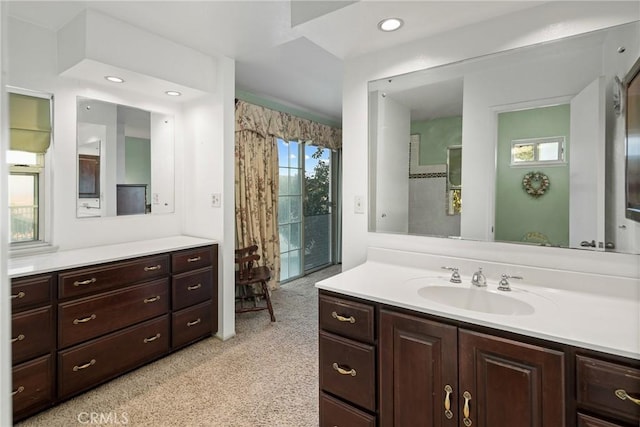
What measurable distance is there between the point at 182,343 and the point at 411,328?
201cm

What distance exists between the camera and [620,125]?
1.37 meters

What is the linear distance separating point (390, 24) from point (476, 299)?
1494 millimetres

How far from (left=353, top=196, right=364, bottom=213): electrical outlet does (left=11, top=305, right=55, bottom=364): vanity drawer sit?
193cm

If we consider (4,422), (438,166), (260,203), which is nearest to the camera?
(4,422)

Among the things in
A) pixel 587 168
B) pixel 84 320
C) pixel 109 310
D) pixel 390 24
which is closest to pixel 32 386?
pixel 84 320

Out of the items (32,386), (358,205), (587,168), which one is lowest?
(32,386)

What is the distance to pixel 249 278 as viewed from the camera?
323cm

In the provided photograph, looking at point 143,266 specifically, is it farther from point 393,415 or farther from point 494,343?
point 494,343

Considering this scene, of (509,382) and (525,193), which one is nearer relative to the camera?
(509,382)

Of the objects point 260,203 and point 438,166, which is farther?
point 260,203

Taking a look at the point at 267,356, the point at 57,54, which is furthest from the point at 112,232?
the point at 267,356

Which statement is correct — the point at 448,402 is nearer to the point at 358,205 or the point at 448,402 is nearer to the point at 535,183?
the point at 535,183

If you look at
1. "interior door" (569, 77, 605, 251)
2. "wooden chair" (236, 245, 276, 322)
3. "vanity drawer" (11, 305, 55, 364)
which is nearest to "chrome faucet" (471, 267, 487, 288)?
"interior door" (569, 77, 605, 251)

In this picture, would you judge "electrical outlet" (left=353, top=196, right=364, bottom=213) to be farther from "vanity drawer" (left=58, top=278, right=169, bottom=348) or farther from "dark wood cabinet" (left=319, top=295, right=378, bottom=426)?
"vanity drawer" (left=58, top=278, right=169, bottom=348)
